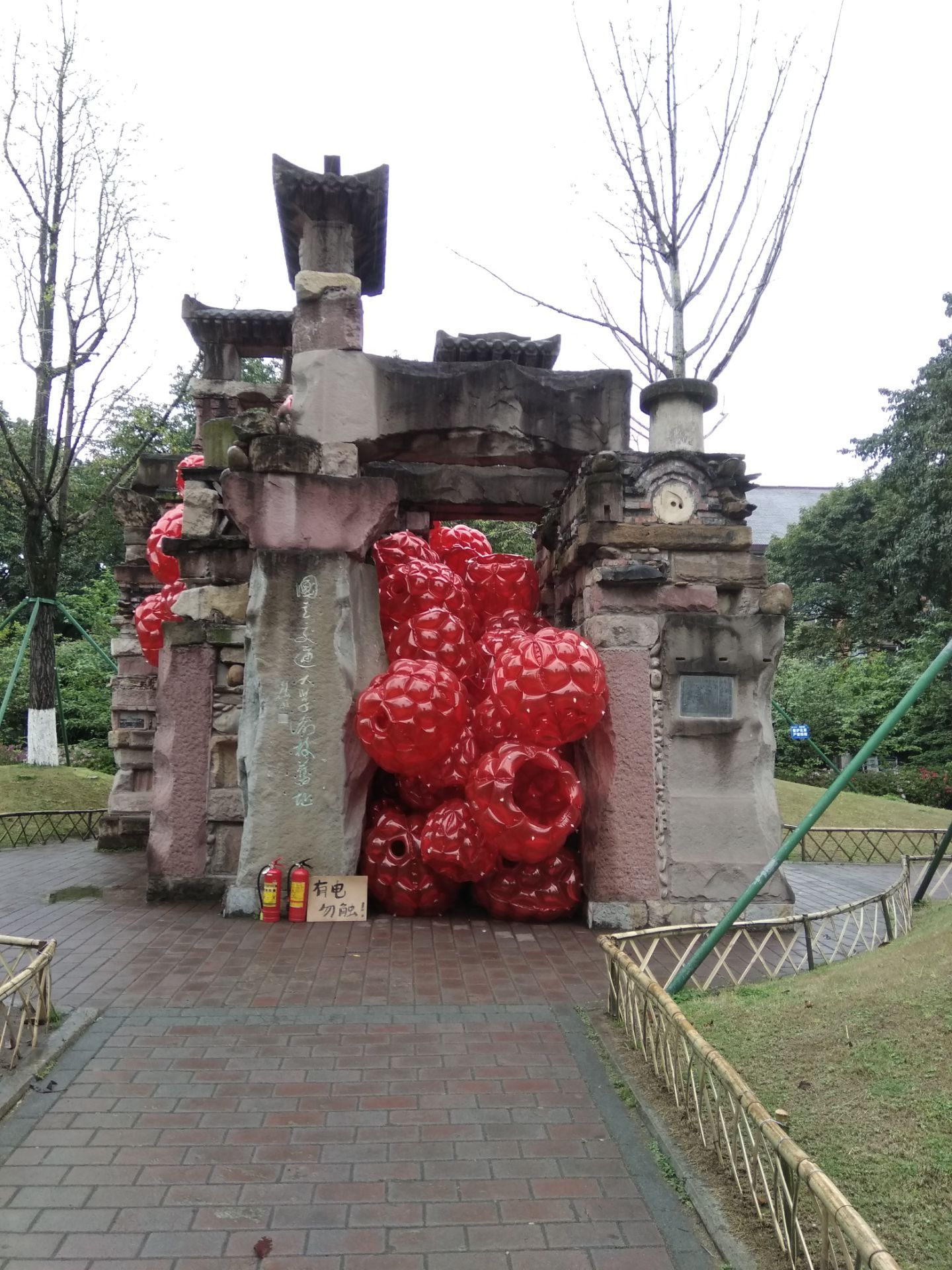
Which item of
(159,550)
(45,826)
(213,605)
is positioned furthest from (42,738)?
(213,605)

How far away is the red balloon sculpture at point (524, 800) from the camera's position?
22.7 ft

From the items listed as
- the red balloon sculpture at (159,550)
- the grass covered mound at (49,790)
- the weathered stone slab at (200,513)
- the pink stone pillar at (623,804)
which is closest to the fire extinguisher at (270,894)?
the pink stone pillar at (623,804)

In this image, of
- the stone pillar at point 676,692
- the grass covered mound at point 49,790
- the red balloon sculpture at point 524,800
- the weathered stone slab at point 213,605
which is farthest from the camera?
the grass covered mound at point 49,790

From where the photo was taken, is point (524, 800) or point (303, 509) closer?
point (524, 800)

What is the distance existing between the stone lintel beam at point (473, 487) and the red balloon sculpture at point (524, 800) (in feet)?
13.4

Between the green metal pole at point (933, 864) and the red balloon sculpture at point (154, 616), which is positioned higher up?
the red balloon sculpture at point (154, 616)

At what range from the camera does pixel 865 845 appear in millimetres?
11969

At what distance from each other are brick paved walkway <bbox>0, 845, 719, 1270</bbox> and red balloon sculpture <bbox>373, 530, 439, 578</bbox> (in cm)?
379

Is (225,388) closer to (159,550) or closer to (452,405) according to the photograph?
(159,550)

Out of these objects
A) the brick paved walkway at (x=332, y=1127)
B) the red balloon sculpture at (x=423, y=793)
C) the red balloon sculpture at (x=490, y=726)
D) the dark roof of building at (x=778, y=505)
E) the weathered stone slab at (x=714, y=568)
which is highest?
the dark roof of building at (x=778, y=505)

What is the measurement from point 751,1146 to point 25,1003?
361cm

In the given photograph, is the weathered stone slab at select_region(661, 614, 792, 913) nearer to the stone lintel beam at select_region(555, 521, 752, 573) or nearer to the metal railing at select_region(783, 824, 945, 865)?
the stone lintel beam at select_region(555, 521, 752, 573)

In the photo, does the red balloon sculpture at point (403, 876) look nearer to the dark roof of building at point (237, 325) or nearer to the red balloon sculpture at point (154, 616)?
the red balloon sculpture at point (154, 616)

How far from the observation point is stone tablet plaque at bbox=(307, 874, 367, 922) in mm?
7242
